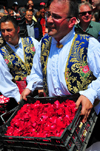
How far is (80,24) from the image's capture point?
163 inches

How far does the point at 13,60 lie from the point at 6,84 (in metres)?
0.39

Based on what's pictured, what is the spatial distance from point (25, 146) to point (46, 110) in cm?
39

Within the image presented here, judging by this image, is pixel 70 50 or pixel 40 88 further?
pixel 40 88

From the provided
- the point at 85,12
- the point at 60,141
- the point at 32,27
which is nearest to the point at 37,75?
the point at 60,141

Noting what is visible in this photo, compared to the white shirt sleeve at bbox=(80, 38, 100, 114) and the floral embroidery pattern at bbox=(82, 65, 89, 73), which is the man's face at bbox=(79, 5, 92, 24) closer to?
the white shirt sleeve at bbox=(80, 38, 100, 114)

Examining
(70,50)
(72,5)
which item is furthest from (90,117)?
(72,5)

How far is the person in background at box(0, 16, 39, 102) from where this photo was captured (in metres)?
2.63

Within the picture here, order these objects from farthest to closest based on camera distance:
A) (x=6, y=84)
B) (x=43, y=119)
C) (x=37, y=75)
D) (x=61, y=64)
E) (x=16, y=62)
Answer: (x=16, y=62)
(x=6, y=84)
(x=37, y=75)
(x=61, y=64)
(x=43, y=119)

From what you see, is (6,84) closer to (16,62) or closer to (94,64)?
(16,62)

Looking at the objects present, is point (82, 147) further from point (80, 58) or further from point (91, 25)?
point (91, 25)

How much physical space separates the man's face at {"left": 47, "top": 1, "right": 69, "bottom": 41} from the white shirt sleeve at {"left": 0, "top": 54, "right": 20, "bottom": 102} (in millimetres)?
1274

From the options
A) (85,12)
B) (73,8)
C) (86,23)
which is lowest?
(86,23)

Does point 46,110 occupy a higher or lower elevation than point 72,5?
lower

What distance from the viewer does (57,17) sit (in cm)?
156
